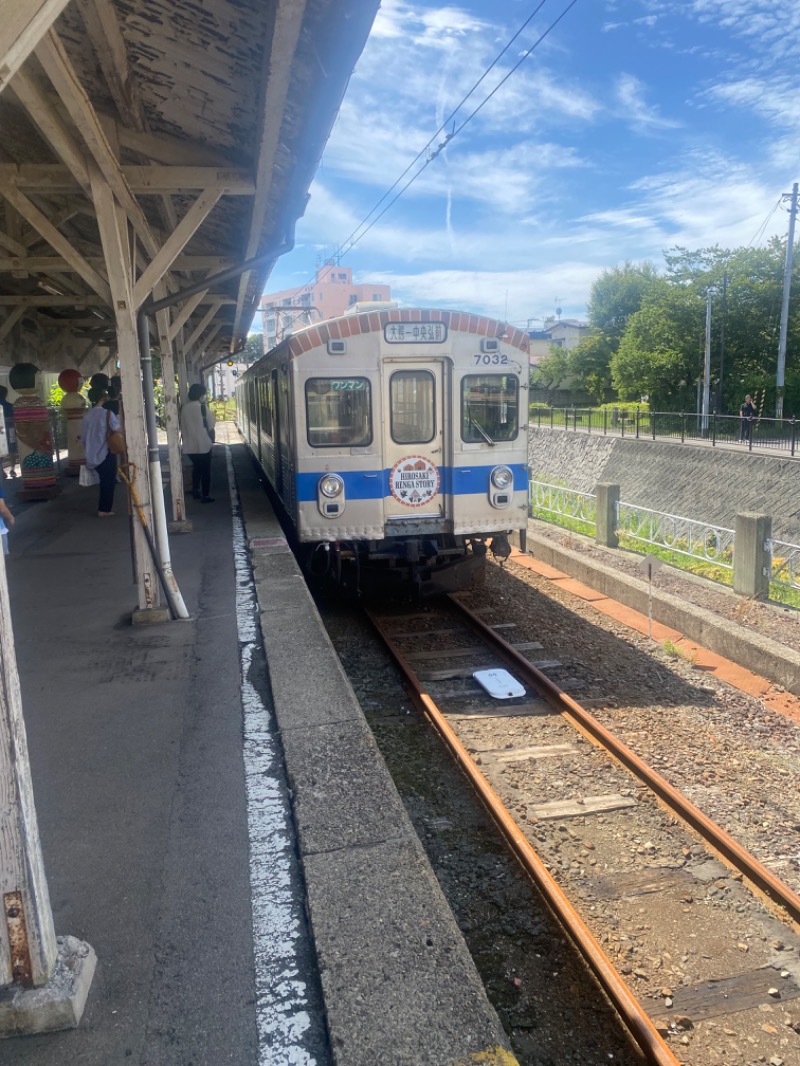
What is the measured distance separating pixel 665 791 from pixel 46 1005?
3639mm

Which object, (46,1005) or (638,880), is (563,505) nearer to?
(638,880)

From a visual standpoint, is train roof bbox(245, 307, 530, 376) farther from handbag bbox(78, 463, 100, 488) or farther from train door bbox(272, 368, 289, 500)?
handbag bbox(78, 463, 100, 488)

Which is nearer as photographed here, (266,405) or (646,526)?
(266,405)

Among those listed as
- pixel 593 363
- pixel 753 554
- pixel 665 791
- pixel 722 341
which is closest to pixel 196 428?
pixel 753 554

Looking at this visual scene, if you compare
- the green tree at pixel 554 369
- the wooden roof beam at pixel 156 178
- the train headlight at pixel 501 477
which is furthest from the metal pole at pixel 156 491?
the green tree at pixel 554 369

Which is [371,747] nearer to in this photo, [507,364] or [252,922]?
[252,922]

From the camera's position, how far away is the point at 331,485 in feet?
25.3

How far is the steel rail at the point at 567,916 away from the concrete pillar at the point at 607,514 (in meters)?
6.35

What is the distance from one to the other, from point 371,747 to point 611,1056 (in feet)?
5.07

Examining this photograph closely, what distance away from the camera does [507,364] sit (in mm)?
7973

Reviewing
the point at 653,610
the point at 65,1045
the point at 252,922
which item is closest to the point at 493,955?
the point at 252,922

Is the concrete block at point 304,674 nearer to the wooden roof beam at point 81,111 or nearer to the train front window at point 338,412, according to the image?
the train front window at point 338,412

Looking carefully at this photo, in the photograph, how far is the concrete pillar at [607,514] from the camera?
11.5m

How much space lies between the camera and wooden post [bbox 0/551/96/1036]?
197 cm
